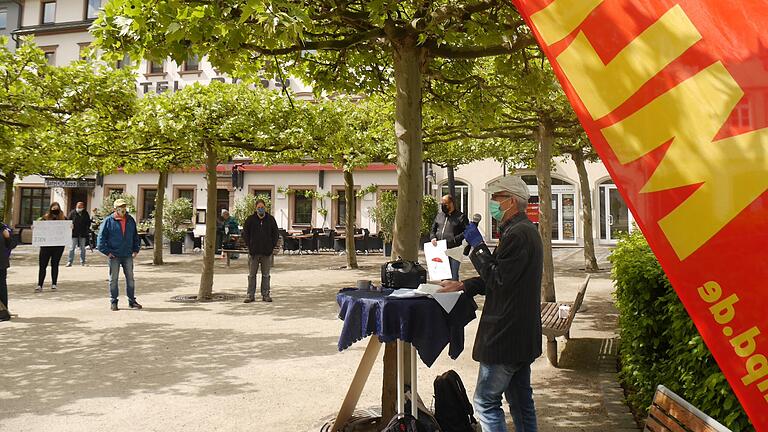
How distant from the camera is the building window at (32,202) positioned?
119ft

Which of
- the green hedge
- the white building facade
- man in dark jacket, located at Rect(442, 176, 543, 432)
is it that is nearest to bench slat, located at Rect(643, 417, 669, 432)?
the green hedge

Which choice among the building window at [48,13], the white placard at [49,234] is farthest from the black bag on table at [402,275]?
the building window at [48,13]

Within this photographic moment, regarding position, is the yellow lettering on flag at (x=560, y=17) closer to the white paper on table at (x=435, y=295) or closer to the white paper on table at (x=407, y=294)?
the white paper on table at (x=435, y=295)

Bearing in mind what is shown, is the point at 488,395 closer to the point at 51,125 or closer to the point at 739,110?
the point at 739,110

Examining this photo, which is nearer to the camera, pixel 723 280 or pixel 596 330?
pixel 723 280

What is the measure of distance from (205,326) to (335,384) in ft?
11.8

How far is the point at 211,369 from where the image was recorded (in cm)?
588

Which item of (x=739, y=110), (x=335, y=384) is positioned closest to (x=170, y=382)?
(x=335, y=384)

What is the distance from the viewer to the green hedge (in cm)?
292

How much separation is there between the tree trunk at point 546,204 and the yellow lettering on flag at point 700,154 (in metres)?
8.17

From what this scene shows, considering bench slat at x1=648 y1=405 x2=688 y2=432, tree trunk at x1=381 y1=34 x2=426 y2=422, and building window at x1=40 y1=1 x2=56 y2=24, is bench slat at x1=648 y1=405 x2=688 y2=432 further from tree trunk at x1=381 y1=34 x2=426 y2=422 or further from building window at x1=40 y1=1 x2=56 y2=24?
building window at x1=40 y1=1 x2=56 y2=24

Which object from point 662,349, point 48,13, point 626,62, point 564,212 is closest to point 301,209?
point 564,212

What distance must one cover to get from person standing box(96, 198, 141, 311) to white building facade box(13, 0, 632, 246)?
788 inches

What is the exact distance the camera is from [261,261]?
1066cm
